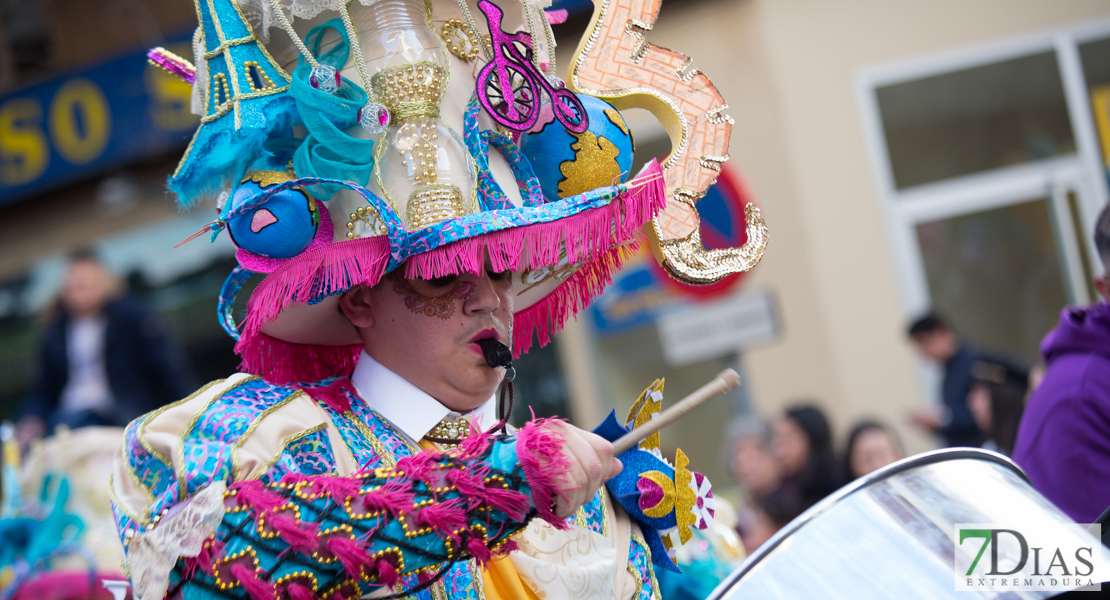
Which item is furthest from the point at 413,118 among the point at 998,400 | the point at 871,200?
the point at 871,200

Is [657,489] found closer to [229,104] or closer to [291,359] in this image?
[291,359]

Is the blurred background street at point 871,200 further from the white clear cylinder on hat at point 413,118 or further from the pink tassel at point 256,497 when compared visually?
the pink tassel at point 256,497

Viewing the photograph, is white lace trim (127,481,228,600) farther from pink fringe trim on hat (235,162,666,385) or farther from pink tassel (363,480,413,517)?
pink fringe trim on hat (235,162,666,385)

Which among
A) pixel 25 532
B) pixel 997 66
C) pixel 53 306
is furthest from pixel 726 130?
pixel 997 66

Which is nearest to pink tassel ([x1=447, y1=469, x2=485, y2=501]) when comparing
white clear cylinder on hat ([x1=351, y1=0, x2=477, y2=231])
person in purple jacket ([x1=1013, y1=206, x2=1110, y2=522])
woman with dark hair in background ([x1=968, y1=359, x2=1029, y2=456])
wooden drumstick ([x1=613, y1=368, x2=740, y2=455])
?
wooden drumstick ([x1=613, y1=368, x2=740, y2=455])

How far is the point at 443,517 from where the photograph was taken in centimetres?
150

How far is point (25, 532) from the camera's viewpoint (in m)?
3.27

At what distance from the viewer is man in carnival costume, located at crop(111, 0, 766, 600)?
151 centimetres

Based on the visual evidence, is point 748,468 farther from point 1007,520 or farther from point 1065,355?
point 1007,520

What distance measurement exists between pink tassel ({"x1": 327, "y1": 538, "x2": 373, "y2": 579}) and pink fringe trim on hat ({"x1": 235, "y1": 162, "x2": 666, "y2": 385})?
433 millimetres

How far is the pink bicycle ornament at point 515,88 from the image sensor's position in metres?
1.93

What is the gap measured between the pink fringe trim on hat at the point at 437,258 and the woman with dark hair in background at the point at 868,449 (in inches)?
112

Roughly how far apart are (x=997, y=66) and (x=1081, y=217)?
1.02 metres

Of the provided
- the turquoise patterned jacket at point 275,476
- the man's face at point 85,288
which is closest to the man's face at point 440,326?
the turquoise patterned jacket at point 275,476
